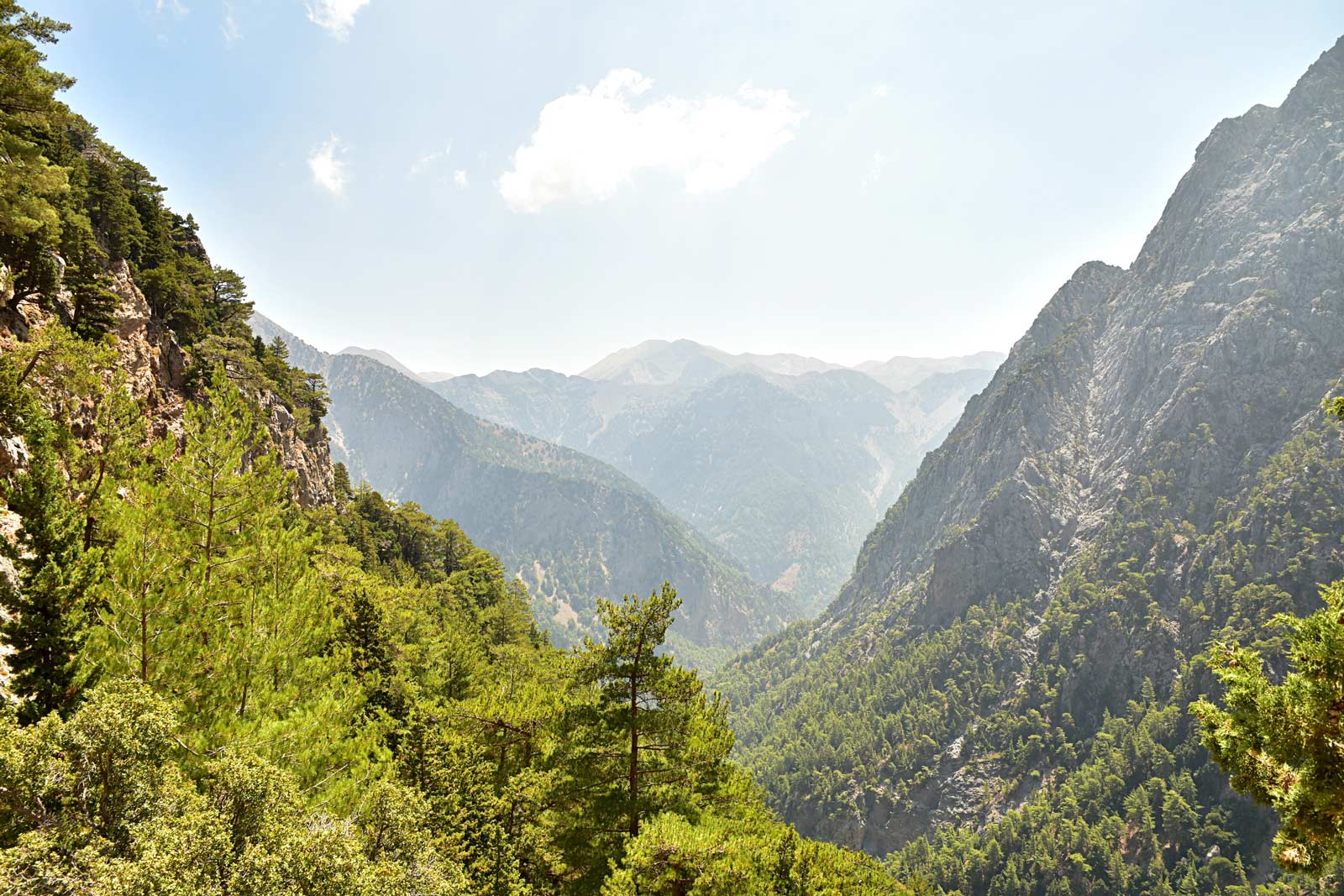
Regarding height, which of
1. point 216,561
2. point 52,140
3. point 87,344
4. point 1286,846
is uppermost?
point 52,140

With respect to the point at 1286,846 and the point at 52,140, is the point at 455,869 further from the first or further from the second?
the point at 52,140

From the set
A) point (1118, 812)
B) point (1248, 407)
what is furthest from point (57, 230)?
point (1248, 407)

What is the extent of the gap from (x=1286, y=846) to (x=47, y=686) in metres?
25.3

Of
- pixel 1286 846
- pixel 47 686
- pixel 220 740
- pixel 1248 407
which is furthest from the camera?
pixel 1248 407

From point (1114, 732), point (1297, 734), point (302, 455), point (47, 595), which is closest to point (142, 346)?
point (302, 455)

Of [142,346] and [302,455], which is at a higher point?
[142,346]

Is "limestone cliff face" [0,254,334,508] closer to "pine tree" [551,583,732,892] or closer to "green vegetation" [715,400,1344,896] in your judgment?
"pine tree" [551,583,732,892]

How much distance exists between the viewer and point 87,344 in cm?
2322

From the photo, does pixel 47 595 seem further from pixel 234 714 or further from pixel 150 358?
pixel 150 358

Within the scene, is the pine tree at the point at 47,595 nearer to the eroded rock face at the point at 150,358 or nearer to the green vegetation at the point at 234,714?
the green vegetation at the point at 234,714

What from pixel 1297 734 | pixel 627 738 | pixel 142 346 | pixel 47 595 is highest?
pixel 142 346

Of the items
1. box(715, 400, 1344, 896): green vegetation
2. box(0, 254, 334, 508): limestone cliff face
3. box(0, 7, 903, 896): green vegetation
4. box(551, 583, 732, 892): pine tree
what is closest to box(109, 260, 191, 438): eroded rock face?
box(0, 254, 334, 508): limestone cliff face

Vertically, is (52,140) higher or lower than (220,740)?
higher

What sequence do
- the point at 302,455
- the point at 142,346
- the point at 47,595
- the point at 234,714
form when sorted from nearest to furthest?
1. the point at 47,595
2. the point at 234,714
3. the point at 142,346
4. the point at 302,455
